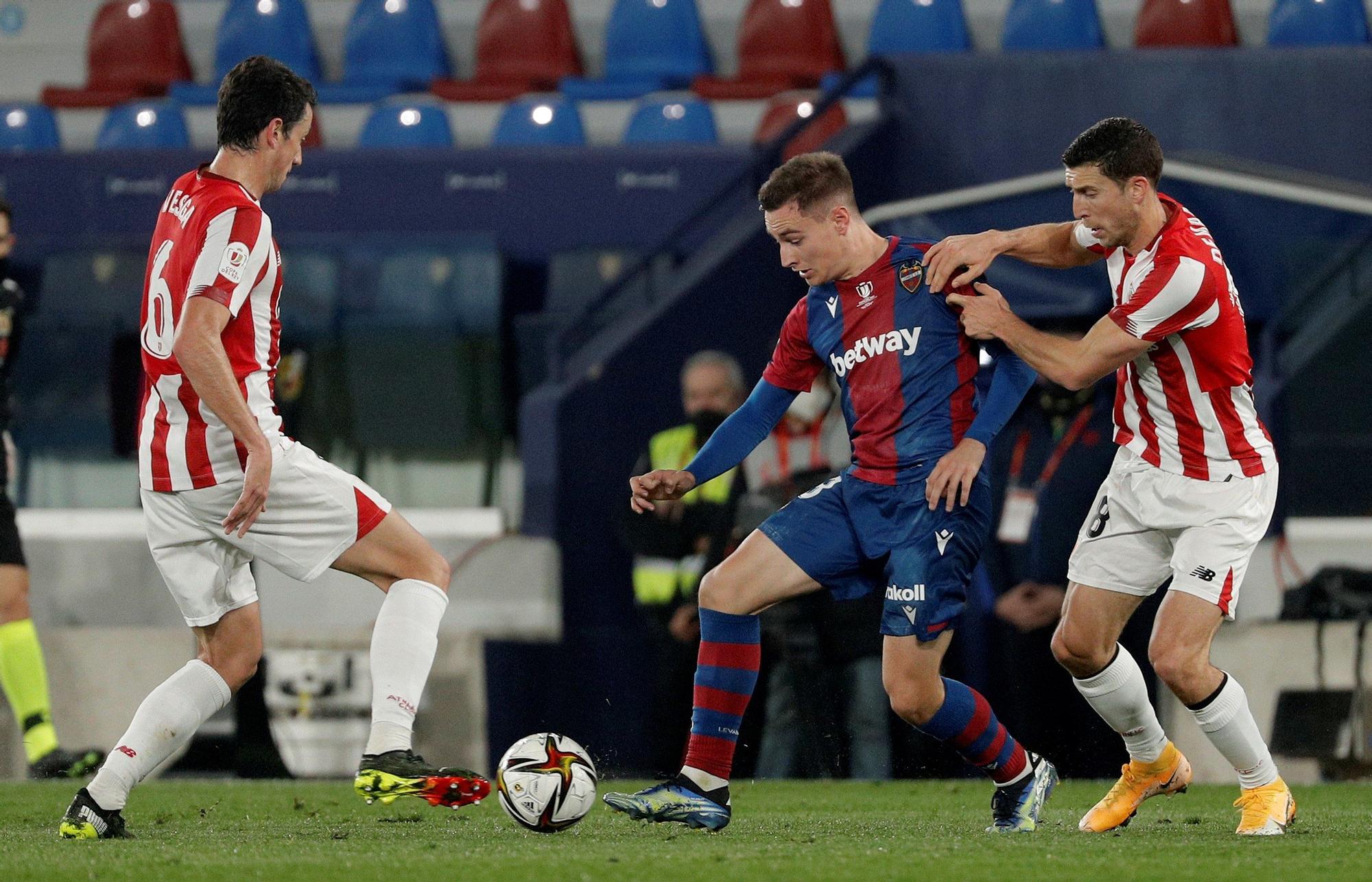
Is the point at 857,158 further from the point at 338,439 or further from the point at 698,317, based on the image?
the point at 338,439

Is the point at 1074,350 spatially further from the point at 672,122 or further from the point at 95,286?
the point at 95,286

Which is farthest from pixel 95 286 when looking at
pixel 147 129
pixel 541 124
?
pixel 541 124

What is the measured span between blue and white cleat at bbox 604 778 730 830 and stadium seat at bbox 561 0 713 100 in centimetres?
769

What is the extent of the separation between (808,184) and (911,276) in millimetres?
361

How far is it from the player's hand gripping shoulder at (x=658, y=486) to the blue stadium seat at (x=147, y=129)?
737 cm

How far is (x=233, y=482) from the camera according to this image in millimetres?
4684

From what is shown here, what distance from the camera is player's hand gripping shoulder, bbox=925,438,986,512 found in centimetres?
474

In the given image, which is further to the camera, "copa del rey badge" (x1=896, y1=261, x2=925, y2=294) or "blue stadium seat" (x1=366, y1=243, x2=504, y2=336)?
"blue stadium seat" (x1=366, y1=243, x2=504, y2=336)

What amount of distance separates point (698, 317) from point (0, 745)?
3.58 m

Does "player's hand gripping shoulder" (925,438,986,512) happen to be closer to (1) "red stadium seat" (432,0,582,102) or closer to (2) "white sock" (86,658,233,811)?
(2) "white sock" (86,658,233,811)

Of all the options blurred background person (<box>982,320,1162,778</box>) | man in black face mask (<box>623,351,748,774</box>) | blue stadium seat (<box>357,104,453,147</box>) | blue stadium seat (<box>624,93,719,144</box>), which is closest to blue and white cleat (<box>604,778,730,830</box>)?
man in black face mask (<box>623,351,748,774</box>)

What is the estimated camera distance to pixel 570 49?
1249cm

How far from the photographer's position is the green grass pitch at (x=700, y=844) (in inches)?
159

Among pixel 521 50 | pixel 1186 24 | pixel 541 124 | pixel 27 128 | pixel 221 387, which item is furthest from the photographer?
pixel 521 50
